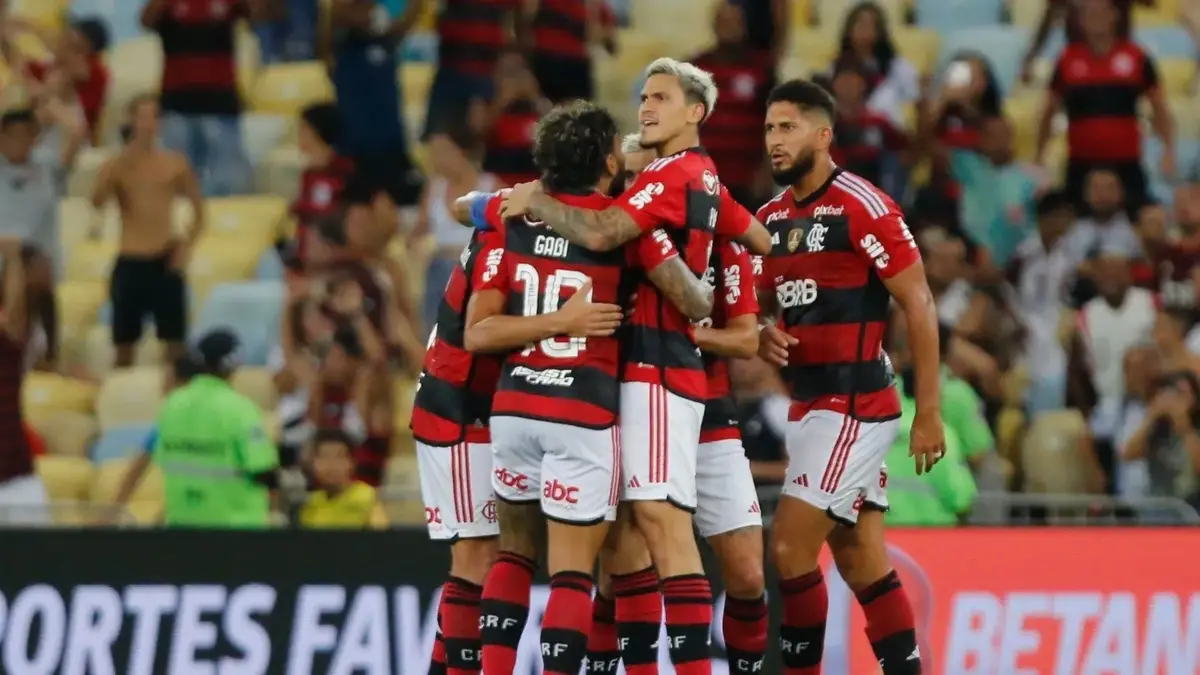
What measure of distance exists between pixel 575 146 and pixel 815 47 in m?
8.03

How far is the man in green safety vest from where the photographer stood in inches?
469

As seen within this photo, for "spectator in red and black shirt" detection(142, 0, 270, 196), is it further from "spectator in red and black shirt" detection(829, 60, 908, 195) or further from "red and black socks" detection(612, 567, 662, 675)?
"red and black socks" detection(612, 567, 662, 675)

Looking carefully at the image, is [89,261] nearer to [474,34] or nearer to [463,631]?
[474,34]

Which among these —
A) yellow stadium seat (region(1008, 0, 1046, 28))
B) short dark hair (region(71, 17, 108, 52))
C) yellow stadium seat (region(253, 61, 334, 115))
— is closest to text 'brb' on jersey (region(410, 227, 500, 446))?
yellow stadium seat (region(253, 61, 334, 115))

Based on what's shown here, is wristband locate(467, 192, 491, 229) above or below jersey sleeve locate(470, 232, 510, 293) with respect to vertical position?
above

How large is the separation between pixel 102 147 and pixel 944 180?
20.7ft

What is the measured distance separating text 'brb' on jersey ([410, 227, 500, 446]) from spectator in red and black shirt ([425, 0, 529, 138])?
6518 mm

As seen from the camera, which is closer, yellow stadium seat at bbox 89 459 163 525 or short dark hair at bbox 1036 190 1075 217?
yellow stadium seat at bbox 89 459 163 525

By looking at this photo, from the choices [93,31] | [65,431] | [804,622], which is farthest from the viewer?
[93,31]

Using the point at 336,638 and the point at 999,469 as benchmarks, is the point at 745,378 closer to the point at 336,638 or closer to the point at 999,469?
the point at 999,469

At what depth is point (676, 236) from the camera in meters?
8.12

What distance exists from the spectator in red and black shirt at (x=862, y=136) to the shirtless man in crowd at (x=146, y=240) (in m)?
4.21

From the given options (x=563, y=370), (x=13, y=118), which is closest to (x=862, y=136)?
(x=13, y=118)

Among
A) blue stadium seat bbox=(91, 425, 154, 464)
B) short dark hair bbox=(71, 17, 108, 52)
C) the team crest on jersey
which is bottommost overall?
blue stadium seat bbox=(91, 425, 154, 464)
